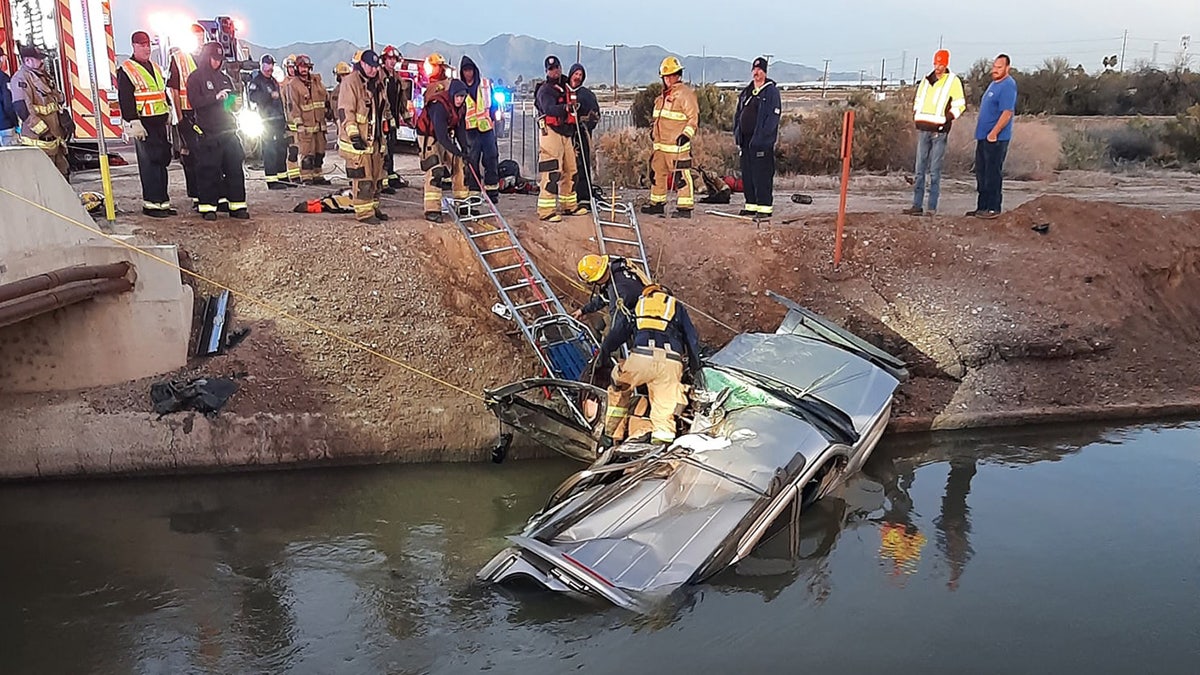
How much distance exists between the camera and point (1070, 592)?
6.24 metres

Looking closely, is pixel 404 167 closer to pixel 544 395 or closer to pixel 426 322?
pixel 426 322

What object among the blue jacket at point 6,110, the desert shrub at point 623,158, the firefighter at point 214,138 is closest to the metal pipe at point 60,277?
the firefighter at point 214,138

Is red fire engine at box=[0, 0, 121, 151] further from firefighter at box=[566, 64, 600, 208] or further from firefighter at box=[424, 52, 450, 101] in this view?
firefighter at box=[566, 64, 600, 208]

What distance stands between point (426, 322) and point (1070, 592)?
6107 mm

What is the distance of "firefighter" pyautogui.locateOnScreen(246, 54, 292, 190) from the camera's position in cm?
1236

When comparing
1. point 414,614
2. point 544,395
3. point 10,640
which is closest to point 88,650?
point 10,640

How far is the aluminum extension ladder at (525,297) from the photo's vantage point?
27.8 ft

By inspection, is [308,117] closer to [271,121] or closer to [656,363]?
[271,121]

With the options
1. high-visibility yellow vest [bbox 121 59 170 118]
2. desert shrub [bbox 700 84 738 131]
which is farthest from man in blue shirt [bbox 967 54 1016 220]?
desert shrub [bbox 700 84 738 131]

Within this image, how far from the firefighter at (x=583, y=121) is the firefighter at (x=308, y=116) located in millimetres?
4134

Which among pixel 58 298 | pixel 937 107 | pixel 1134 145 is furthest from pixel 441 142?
pixel 1134 145

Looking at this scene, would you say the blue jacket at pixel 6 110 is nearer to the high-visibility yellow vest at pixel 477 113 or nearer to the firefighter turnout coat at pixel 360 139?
the firefighter turnout coat at pixel 360 139

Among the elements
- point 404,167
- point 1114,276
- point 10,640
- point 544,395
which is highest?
point 404,167

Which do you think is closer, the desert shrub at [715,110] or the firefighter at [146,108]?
the firefighter at [146,108]
